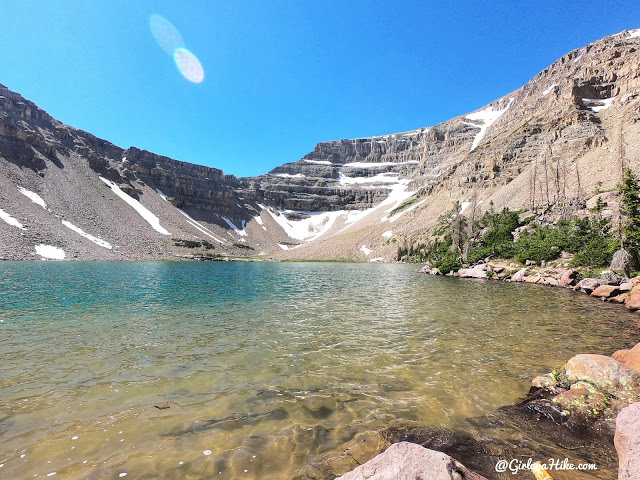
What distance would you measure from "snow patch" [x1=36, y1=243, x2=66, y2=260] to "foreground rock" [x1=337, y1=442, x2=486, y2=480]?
105 meters

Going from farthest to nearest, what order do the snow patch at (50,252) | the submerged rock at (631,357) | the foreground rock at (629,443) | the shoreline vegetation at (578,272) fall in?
1. the snow patch at (50,252)
2. the submerged rock at (631,357)
3. the shoreline vegetation at (578,272)
4. the foreground rock at (629,443)

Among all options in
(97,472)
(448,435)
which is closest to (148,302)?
(97,472)

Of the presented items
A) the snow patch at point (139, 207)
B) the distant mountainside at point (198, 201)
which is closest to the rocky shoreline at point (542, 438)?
the distant mountainside at point (198, 201)

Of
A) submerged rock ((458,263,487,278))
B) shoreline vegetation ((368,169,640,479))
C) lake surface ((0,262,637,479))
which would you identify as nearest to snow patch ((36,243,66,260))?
lake surface ((0,262,637,479))

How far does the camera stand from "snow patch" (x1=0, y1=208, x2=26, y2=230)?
8462cm

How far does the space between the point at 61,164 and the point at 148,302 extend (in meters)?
150

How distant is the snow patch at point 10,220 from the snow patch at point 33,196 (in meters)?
15.4

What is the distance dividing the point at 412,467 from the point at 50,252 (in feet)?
356

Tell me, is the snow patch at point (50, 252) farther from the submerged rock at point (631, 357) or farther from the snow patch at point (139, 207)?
the submerged rock at point (631, 357)

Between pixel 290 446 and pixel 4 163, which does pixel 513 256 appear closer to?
pixel 290 446

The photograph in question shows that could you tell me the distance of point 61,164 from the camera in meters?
128

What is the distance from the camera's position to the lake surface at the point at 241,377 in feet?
17.5

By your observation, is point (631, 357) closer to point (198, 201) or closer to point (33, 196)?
point (33, 196)

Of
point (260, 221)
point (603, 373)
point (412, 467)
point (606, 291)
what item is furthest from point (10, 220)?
point (606, 291)
